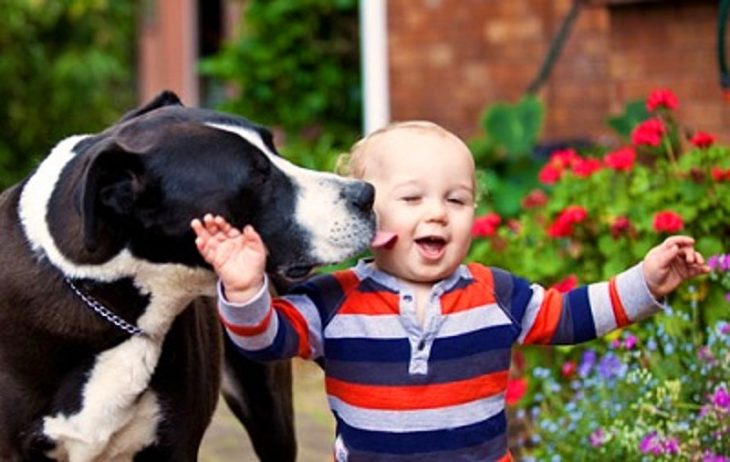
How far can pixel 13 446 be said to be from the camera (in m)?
3.44

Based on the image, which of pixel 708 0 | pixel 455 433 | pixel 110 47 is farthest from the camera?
pixel 110 47

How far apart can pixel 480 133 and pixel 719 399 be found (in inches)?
191

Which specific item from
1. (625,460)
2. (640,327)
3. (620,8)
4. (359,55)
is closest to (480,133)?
(620,8)

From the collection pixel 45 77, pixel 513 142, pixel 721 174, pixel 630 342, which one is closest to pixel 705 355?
pixel 630 342

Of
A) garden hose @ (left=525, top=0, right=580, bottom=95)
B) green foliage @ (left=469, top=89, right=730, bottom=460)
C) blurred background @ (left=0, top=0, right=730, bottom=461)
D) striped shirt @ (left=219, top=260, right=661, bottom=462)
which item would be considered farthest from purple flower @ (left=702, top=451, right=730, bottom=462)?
garden hose @ (left=525, top=0, right=580, bottom=95)

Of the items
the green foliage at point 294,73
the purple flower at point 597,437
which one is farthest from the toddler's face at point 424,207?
the green foliage at point 294,73

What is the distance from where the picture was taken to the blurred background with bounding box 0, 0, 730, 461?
19.8 feet

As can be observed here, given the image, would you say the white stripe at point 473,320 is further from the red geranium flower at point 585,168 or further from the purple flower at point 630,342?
the red geranium flower at point 585,168

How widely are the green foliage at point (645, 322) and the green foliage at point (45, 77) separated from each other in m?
9.18

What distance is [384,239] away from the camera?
3.25 metres

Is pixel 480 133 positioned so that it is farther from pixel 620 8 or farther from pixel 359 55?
pixel 359 55

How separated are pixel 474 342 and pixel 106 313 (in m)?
0.81

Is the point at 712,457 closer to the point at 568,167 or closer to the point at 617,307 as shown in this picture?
the point at 617,307

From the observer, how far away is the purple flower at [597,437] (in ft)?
14.2
